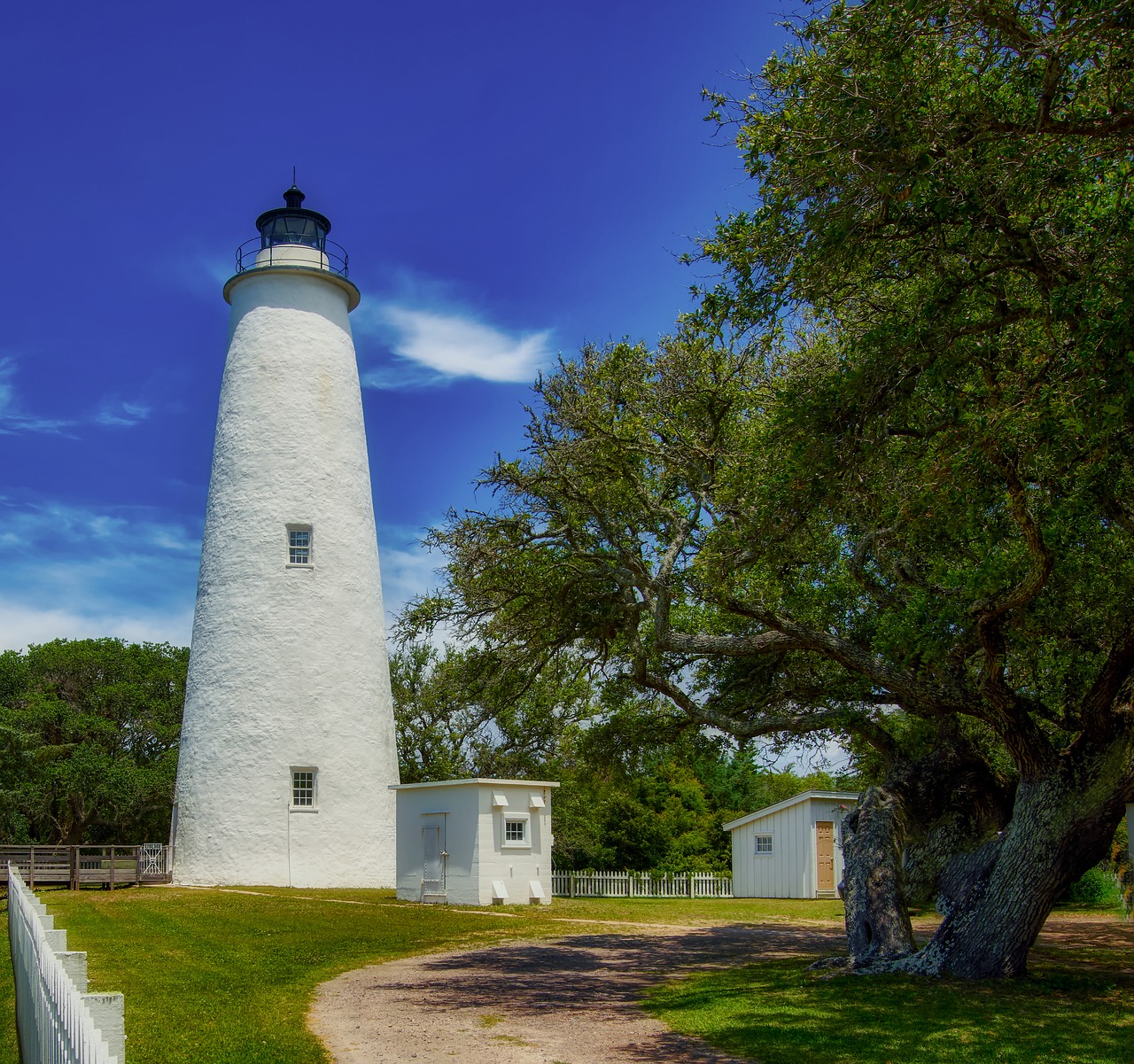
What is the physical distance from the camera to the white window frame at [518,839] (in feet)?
74.4

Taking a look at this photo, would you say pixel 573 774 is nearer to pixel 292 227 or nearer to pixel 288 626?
pixel 288 626

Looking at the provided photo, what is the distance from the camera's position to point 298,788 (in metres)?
26.0

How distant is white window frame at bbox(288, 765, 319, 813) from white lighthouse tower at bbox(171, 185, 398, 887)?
0.11 feet

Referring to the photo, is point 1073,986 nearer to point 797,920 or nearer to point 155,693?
point 797,920

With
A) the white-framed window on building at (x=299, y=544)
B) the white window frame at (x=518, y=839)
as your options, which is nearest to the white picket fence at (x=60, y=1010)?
the white window frame at (x=518, y=839)

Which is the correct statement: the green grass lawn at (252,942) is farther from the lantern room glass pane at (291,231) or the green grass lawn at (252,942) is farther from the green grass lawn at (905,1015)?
the lantern room glass pane at (291,231)

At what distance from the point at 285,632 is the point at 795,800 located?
13.4 m

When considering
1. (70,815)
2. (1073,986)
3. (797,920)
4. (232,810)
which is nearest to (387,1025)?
(1073,986)

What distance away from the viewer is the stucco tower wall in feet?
83.9

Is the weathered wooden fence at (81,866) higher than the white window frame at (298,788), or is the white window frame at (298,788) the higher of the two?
the white window frame at (298,788)

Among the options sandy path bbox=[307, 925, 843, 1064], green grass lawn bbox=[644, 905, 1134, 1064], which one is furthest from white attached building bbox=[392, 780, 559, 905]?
green grass lawn bbox=[644, 905, 1134, 1064]

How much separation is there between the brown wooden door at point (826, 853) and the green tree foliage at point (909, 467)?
36.2 ft

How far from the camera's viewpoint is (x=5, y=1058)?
7.82 m

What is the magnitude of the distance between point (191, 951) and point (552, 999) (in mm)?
5584
